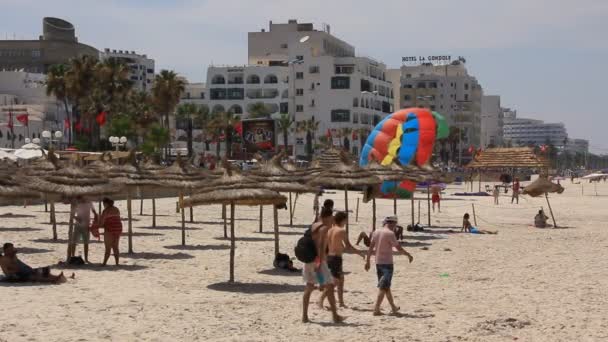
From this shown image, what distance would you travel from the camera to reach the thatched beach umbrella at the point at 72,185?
1748cm

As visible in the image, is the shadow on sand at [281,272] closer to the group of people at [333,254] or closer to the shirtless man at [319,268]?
the group of people at [333,254]

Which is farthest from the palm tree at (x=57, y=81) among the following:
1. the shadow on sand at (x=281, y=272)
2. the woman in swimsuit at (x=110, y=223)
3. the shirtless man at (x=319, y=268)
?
the shirtless man at (x=319, y=268)

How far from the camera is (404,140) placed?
44.0 meters

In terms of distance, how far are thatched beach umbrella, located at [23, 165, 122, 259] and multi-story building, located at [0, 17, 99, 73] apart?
106 meters

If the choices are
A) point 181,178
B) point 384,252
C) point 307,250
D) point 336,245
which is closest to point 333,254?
point 336,245

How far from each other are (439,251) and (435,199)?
648 inches

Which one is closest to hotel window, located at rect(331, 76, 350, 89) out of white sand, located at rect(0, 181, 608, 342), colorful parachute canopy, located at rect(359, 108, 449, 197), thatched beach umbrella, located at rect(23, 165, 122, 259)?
colorful parachute canopy, located at rect(359, 108, 449, 197)

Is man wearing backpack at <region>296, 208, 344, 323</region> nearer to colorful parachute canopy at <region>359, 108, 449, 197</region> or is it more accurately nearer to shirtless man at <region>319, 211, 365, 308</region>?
shirtless man at <region>319, 211, 365, 308</region>

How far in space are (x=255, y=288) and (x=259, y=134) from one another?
68.2m

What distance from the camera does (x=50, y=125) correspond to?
82812 millimetres

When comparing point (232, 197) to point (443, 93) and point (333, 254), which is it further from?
point (443, 93)

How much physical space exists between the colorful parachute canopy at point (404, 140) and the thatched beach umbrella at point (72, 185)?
25739mm

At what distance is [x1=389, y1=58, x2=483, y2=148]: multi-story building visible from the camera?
442 feet

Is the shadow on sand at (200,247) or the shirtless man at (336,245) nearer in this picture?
the shirtless man at (336,245)
